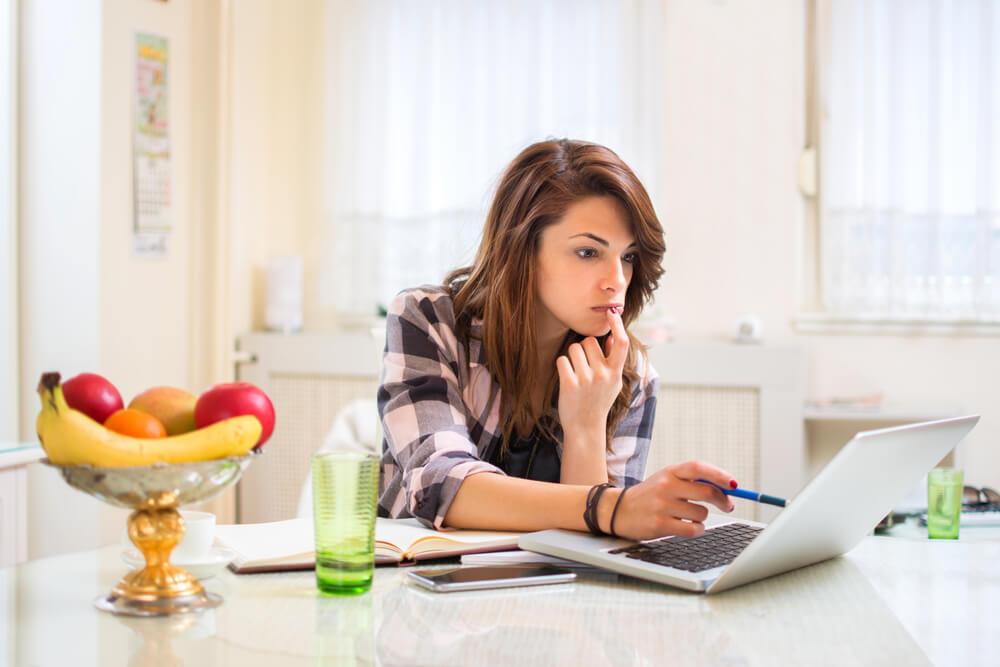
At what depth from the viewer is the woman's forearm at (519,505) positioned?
3.54ft

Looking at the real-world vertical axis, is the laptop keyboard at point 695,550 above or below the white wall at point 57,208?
below

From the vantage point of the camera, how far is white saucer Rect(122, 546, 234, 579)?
93 centimetres

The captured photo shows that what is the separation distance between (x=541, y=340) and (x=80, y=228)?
5.02 feet

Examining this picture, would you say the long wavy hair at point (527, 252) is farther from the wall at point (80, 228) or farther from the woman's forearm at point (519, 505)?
the wall at point (80, 228)

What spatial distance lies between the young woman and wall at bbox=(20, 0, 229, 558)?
134 cm

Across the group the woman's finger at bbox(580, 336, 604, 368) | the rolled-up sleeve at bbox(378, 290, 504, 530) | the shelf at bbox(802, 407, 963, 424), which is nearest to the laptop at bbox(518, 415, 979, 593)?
the rolled-up sleeve at bbox(378, 290, 504, 530)

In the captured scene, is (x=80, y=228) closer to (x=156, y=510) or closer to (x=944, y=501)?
(x=156, y=510)

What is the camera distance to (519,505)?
1.12 m

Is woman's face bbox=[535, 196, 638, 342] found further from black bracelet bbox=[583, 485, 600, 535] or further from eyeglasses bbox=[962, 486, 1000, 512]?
eyeglasses bbox=[962, 486, 1000, 512]

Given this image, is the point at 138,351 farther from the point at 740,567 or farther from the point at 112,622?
the point at 740,567

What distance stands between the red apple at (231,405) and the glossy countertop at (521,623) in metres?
0.16

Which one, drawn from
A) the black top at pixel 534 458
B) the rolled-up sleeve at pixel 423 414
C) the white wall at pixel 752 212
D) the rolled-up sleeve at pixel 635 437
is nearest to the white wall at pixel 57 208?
the white wall at pixel 752 212

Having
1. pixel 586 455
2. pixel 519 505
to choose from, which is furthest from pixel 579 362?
pixel 519 505

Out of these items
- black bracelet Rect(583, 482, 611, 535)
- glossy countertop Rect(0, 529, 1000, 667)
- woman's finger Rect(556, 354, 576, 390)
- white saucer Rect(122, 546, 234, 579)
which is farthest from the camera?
woman's finger Rect(556, 354, 576, 390)
